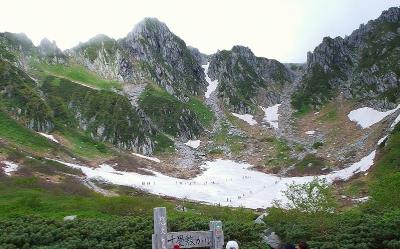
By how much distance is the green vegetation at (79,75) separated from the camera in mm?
175250

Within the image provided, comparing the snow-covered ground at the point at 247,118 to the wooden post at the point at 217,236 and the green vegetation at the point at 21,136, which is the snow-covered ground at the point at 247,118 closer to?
the green vegetation at the point at 21,136

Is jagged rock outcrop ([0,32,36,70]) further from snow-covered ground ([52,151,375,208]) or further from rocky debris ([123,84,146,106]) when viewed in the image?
snow-covered ground ([52,151,375,208])

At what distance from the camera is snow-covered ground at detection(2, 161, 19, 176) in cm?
7788

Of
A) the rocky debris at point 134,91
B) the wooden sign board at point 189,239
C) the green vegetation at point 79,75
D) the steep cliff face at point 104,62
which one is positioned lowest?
the wooden sign board at point 189,239

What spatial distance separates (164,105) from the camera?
172125 millimetres

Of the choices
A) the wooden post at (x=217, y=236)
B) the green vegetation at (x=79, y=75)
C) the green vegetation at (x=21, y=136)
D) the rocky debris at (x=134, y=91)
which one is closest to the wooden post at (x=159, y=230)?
the wooden post at (x=217, y=236)

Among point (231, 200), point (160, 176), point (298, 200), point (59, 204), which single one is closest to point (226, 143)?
point (160, 176)

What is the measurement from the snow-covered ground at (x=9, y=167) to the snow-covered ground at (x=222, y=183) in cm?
1384

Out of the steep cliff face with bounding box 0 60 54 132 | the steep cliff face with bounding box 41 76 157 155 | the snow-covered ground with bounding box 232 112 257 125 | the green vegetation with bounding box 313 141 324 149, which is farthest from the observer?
the snow-covered ground with bounding box 232 112 257 125

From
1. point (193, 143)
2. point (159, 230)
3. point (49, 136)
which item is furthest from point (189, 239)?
point (193, 143)

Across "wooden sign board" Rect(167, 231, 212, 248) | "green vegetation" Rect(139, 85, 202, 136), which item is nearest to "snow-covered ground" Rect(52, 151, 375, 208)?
"green vegetation" Rect(139, 85, 202, 136)

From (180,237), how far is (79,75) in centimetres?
17188

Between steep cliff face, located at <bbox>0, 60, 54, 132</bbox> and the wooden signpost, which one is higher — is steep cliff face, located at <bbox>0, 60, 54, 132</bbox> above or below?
above

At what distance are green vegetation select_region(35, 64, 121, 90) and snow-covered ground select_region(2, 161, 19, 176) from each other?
91260mm
